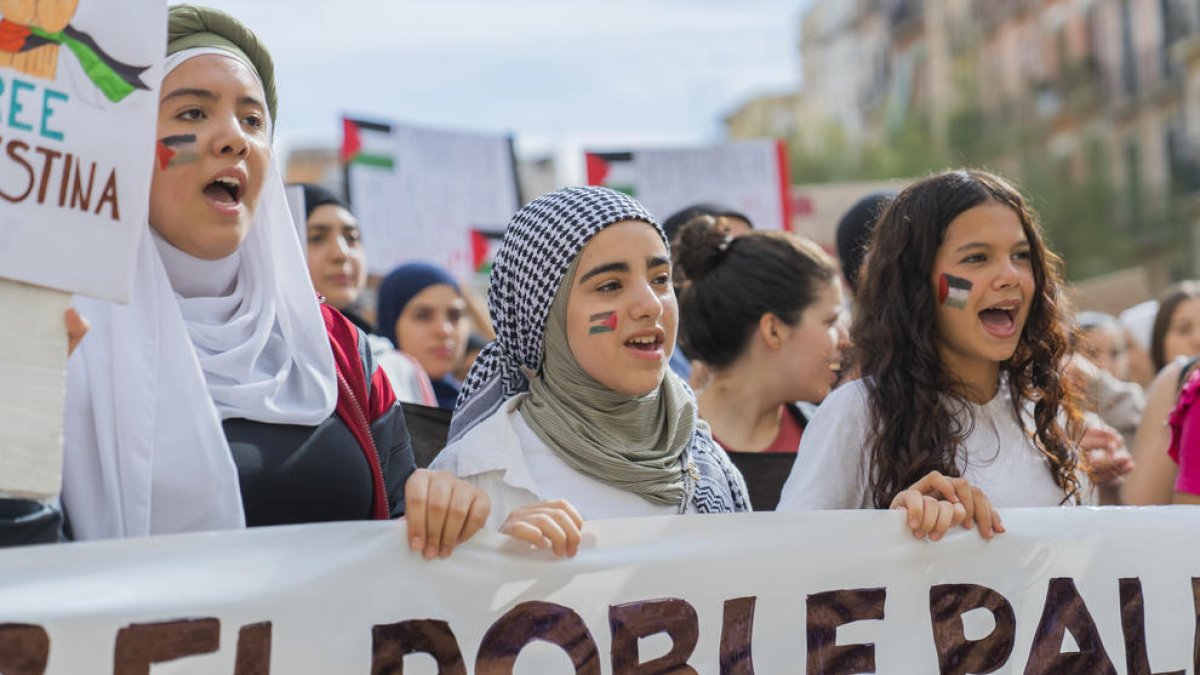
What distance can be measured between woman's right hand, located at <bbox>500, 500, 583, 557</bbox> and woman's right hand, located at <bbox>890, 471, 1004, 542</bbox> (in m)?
→ 0.62

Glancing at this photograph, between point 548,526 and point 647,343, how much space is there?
50 centimetres

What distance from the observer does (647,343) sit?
3.16m

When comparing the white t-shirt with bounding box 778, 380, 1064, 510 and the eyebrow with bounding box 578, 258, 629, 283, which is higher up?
the eyebrow with bounding box 578, 258, 629, 283

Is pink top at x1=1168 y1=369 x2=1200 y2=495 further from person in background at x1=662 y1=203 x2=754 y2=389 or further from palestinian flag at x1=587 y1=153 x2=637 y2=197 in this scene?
palestinian flag at x1=587 y1=153 x2=637 y2=197

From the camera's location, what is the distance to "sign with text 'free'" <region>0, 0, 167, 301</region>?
92.1 inches

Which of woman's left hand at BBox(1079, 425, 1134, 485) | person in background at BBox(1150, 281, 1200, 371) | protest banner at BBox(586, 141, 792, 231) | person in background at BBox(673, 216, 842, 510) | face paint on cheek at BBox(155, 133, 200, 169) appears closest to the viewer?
face paint on cheek at BBox(155, 133, 200, 169)

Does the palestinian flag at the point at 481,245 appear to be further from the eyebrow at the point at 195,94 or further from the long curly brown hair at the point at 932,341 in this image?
the eyebrow at the point at 195,94

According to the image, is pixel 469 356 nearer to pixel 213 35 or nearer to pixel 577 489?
pixel 577 489

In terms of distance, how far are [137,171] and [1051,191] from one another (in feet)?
106

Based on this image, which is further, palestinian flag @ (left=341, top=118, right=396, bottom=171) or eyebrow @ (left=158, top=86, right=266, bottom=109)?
palestinian flag @ (left=341, top=118, right=396, bottom=171)

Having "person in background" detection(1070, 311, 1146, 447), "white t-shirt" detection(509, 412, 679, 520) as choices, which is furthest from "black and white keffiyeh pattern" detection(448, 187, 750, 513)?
"person in background" detection(1070, 311, 1146, 447)

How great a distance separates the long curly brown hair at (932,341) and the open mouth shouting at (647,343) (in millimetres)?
484

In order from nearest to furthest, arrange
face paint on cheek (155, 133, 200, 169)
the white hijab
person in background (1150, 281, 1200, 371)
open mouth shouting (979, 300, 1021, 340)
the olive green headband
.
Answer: the white hijab → face paint on cheek (155, 133, 200, 169) → the olive green headband → open mouth shouting (979, 300, 1021, 340) → person in background (1150, 281, 1200, 371)

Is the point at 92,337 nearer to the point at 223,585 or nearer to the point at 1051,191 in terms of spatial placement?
the point at 223,585
